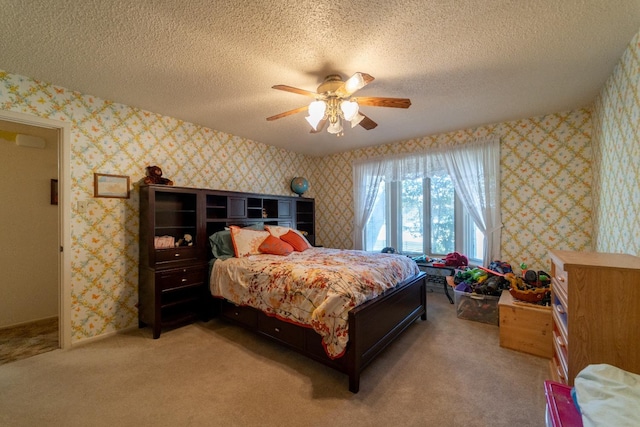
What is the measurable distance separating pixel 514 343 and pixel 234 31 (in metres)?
3.52

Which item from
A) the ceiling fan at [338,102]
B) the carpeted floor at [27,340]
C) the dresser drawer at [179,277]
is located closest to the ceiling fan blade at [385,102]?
the ceiling fan at [338,102]

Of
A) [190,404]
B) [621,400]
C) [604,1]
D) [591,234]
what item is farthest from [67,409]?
[591,234]

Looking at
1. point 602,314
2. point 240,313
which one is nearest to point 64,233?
point 240,313

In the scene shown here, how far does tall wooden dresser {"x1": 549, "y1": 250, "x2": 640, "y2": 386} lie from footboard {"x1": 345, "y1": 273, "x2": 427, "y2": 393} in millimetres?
1171

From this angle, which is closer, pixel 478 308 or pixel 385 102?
pixel 385 102

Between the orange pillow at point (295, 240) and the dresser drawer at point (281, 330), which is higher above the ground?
the orange pillow at point (295, 240)

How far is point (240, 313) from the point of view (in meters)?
2.78

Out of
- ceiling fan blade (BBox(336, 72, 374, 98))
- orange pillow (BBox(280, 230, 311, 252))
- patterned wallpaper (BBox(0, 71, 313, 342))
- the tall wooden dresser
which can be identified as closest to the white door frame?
patterned wallpaper (BBox(0, 71, 313, 342))

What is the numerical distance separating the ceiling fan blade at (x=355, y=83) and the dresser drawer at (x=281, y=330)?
204 centimetres

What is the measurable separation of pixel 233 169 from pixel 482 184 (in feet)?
12.2

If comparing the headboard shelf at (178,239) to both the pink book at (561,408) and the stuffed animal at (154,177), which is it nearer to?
A: the stuffed animal at (154,177)

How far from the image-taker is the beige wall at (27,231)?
3.07 metres

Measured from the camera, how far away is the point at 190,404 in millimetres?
1752

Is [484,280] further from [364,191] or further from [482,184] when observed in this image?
[364,191]
